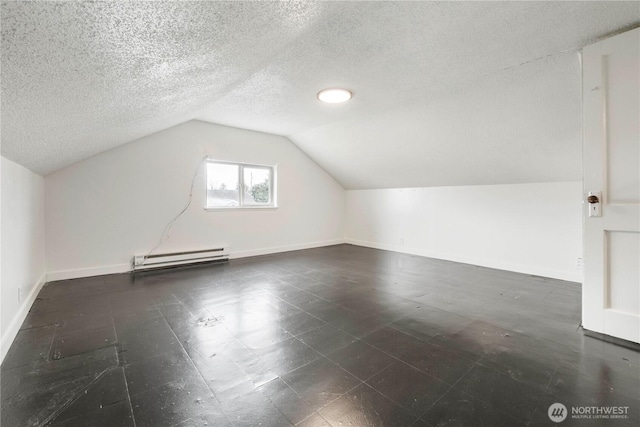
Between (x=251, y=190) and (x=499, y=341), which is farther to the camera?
(x=251, y=190)

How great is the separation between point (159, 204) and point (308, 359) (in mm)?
3646

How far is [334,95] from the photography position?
313cm

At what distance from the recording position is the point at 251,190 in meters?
5.43

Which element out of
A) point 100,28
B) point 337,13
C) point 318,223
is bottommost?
point 318,223

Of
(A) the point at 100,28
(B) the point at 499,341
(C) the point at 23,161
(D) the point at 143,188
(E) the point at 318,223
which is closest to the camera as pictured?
(A) the point at 100,28

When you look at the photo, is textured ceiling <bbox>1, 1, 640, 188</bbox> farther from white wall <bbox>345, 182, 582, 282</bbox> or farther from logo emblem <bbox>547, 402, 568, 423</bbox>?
logo emblem <bbox>547, 402, 568, 423</bbox>

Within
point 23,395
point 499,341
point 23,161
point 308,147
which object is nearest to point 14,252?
point 23,161

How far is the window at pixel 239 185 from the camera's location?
4926 millimetres

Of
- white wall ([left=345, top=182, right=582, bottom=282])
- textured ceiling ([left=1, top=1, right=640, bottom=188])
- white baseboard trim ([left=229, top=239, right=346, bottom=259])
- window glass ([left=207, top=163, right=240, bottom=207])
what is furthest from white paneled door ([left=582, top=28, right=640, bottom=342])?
window glass ([left=207, top=163, right=240, bottom=207])

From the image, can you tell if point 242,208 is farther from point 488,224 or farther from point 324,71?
point 488,224

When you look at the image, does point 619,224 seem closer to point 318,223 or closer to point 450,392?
point 450,392

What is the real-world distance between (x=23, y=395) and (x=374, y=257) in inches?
181

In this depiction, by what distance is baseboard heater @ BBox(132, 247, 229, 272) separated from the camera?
4.04 m

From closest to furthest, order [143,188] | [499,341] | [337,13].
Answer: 1. [337,13]
2. [499,341]
3. [143,188]
